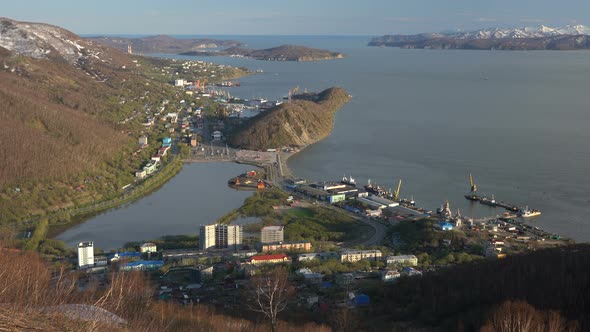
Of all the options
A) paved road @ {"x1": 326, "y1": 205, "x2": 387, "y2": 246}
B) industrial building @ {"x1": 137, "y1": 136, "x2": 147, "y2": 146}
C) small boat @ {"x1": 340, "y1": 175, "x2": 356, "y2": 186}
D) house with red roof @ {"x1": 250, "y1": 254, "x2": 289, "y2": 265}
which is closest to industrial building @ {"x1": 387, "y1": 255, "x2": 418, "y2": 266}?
paved road @ {"x1": 326, "y1": 205, "x2": 387, "y2": 246}

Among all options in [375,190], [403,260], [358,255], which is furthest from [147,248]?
[375,190]

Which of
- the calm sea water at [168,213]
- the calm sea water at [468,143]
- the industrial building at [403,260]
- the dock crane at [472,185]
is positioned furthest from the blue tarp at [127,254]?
the dock crane at [472,185]

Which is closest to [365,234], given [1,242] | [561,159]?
[1,242]

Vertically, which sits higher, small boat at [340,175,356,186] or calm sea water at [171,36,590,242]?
calm sea water at [171,36,590,242]

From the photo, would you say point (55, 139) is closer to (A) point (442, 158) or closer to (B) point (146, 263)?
(B) point (146, 263)

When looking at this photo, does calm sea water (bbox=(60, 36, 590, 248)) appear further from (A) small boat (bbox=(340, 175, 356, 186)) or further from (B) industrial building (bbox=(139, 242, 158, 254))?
(B) industrial building (bbox=(139, 242, 158, 254))

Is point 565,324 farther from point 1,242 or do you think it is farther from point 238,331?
point 1,242
